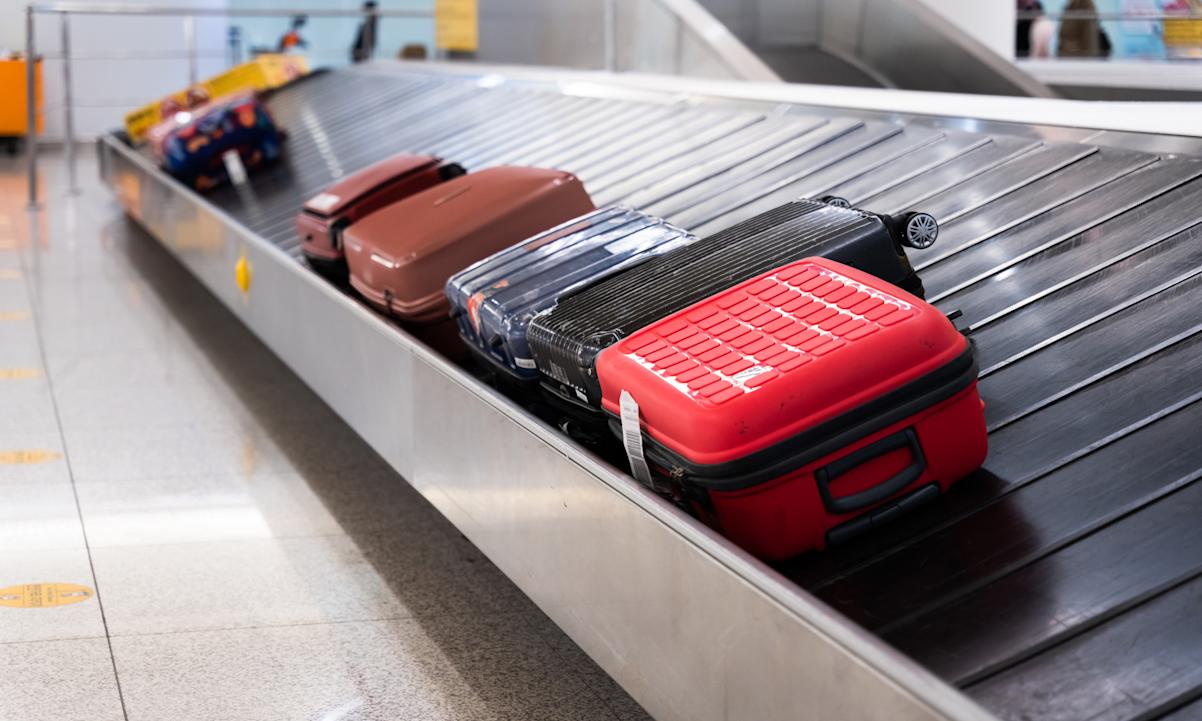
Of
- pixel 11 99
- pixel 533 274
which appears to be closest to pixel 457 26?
pixel 11 99

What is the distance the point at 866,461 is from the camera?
173 centimetres

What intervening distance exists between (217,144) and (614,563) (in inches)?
204

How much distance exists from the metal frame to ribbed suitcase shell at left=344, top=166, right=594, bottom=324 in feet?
0.41

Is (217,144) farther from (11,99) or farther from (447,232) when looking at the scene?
(11,99)

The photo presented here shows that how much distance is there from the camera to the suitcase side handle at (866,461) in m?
1.70

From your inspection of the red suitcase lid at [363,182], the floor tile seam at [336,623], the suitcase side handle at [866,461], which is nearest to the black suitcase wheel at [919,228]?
the suitcase side handle at [866,461]

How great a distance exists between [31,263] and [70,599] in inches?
182

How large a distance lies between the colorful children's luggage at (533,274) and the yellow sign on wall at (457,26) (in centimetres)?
621

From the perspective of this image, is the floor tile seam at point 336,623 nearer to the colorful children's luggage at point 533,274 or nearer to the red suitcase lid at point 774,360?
the colorful children's luggage at point 533,274

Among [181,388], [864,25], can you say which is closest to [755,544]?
[181,388]

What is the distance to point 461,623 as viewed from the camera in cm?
259

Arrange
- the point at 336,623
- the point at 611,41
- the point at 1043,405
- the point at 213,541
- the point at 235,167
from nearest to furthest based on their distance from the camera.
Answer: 1. the point at 1043,405
2. the point at 336,623
3. the point at 213,541
4. the point at 611,41
5. the point at 235,167

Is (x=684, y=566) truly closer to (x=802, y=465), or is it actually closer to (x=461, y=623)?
(x=802, y=465)

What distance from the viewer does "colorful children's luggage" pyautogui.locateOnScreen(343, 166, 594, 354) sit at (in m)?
3.05
